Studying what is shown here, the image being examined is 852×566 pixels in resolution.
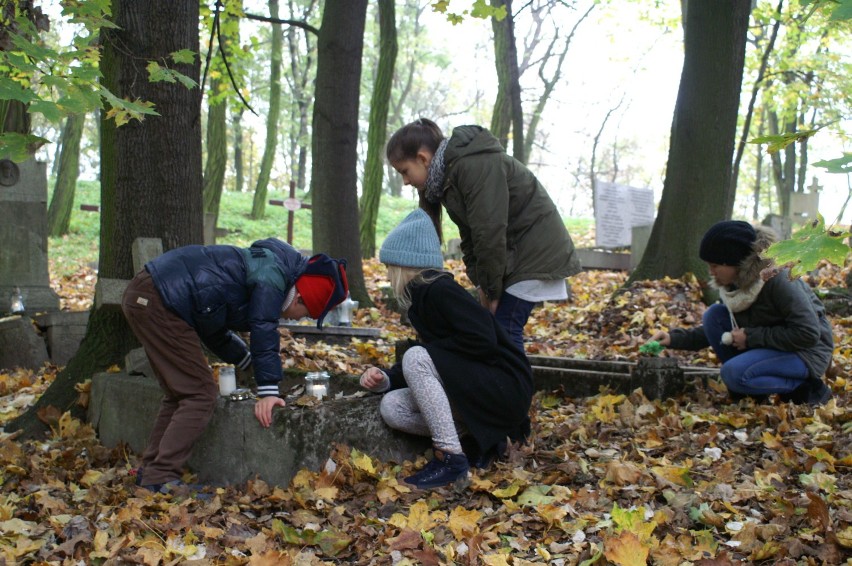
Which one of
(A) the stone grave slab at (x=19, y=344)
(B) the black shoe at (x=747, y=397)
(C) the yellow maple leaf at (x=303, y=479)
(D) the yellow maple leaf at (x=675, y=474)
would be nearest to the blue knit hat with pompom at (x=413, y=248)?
(C) the yellow maple leaf at (x=303, y=479)

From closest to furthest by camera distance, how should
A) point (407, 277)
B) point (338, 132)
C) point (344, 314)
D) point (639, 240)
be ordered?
point (407, 277) < point (344, 314) < point (338, 132) < point (639, 240)

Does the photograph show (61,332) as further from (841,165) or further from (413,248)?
(841,165)

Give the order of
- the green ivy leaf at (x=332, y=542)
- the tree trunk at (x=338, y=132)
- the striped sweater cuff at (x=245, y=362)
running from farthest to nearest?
the tree trunk at (x=338, y=132), the striped sweater cuff at (x=245, y=362), the green ivy leaf at (x=332, y=542)

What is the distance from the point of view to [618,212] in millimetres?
13562

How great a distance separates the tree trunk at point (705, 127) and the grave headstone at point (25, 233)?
6.42m

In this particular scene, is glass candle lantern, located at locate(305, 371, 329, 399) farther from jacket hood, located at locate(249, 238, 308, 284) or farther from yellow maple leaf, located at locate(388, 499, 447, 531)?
yellow maple leaf, located at locate(388, 499, 447, 531)

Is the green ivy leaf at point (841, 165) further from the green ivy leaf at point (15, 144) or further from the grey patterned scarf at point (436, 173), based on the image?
the green ivy leaf at point (15, 144)

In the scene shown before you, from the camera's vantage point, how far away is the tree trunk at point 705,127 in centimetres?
818

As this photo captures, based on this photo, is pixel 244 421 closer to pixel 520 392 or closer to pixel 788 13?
pixel 520 392

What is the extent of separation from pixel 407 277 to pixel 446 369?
0.47 m

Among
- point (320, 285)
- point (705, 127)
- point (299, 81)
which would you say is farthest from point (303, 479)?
point (299, 81)

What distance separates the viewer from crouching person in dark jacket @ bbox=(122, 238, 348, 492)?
364cm

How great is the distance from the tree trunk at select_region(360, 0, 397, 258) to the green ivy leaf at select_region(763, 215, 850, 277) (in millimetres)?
10508

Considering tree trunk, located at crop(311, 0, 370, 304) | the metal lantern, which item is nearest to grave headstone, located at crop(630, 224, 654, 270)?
tree trunk, located at crop(311, 0, 370, 304)
